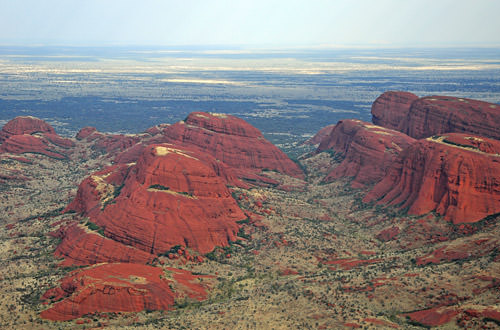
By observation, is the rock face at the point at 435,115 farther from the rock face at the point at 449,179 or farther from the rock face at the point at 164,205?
the rock face at the point at 164,205

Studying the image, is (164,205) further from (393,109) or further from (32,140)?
(393,109)

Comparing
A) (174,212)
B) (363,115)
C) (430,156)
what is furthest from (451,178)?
(363,115)

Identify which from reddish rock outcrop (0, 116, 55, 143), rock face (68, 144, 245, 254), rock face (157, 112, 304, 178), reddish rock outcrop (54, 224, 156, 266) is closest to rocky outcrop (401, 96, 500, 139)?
rock face (157, 112, 304, 178)

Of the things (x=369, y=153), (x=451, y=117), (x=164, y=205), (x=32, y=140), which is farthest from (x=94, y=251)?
(x=451, y=117)

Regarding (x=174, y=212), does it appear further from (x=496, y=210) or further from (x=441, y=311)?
(x=496, y=210)

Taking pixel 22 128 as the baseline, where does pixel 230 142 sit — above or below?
above

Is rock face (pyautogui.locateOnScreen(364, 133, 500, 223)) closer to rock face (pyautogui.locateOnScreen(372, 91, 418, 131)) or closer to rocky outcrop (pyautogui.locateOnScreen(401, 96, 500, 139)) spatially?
rocky outcrop (pyautogui.locateOnScreen(401, 96, 500, 139))

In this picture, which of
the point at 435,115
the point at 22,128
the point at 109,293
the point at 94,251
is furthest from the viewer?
the point at 22,128
